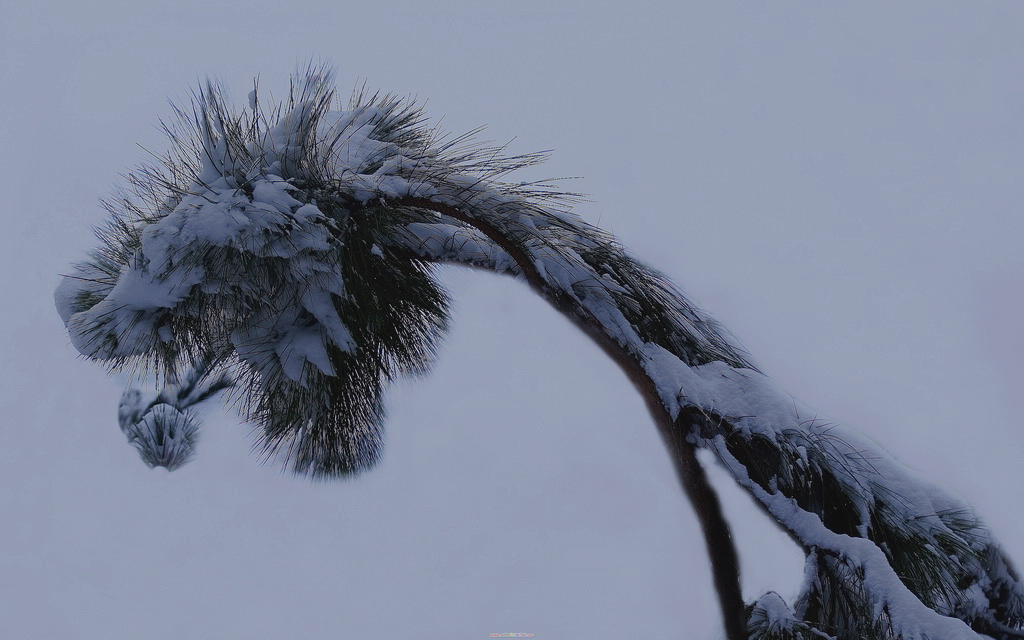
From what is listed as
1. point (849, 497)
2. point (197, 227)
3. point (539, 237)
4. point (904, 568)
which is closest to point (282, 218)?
point (197, 227)

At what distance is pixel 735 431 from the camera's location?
168 centimetres

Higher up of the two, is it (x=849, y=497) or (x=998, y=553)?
(x=849, y=497)

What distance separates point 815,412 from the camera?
178 cm

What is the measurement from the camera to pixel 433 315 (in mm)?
2150

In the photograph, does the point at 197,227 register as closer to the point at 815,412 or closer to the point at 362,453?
the point at 362,453

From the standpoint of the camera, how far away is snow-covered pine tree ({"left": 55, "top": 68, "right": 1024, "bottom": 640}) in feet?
5.52

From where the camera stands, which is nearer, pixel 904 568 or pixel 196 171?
pixel 904 568

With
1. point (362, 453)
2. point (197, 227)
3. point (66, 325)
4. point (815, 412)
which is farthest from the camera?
point (362, 453)

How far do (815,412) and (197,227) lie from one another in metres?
1.76

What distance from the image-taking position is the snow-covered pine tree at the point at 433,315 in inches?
66.3

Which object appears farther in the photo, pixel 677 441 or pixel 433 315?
pixel 433 315

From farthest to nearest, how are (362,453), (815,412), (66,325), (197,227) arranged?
(362,453)
(66,325)
(815,412)
(197,227)

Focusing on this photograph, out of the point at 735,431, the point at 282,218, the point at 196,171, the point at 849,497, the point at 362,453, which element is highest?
the point at 196,171

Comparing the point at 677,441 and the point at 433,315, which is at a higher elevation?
the point at 433,315
